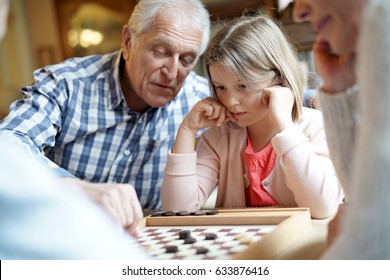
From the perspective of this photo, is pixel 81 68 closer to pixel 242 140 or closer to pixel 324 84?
pixel 242 140

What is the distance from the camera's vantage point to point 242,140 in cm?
123

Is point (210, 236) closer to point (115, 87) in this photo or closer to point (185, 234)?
point (185, 234)

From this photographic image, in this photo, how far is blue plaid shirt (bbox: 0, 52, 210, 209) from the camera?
1.43 meters

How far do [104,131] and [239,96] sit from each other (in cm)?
50

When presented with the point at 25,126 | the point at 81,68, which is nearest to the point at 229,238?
the point at 25,126

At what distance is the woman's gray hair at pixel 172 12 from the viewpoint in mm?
1327

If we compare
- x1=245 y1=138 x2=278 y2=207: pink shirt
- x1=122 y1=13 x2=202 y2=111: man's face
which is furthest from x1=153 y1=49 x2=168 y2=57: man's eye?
x1=245 y1=138 x2=278 y2=207: pink shirt

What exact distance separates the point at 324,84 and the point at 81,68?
104 cm

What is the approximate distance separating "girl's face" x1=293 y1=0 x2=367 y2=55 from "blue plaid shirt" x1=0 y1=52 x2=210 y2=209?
0.92 m

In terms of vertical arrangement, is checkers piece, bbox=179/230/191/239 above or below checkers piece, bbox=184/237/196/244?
below

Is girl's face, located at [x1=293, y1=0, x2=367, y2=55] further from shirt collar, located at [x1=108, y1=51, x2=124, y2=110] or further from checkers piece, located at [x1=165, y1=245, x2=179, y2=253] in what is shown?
shirt collar, located at [x1=108, y1=51, x2=124, y2=110]

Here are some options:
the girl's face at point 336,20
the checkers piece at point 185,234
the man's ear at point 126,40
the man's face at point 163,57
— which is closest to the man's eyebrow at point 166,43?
the man's face at point 163,57

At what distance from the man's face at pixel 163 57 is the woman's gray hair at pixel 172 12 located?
17 millimetres

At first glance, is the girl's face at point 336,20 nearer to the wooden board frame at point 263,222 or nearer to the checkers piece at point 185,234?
the wooden board frame at point 263,222
